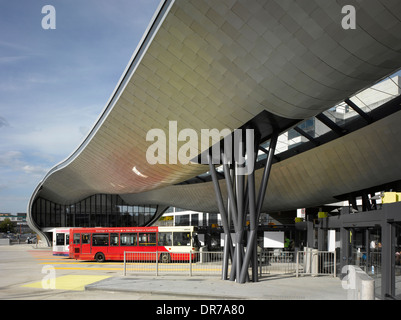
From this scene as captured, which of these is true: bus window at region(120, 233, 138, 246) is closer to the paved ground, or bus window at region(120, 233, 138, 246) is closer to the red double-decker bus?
the red double-decker bus

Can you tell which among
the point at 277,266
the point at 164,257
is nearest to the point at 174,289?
the point at 277,266

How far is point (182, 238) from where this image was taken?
2819cm

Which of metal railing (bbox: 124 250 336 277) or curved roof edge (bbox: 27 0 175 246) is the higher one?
curved roof edge (bbox: 27 0 175 246)

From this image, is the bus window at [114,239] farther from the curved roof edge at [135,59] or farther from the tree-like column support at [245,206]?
the tree-like column support at [245,206]

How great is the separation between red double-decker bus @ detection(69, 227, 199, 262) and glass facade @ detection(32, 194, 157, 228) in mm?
35375

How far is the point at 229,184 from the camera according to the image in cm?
1762

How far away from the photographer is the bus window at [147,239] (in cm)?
2870

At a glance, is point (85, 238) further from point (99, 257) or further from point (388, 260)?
point (388, 260)

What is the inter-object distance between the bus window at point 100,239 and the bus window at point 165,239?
4.21 metres

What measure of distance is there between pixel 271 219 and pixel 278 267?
2635 cm

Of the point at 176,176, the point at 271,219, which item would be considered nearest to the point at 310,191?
the point at 176,176

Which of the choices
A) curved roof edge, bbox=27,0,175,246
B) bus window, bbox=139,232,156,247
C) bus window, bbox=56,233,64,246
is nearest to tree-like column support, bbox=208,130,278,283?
curved roof edge, bbox=27,0,175,246

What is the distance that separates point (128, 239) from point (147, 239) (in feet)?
4.97

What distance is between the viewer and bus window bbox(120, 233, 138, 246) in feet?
96.0
